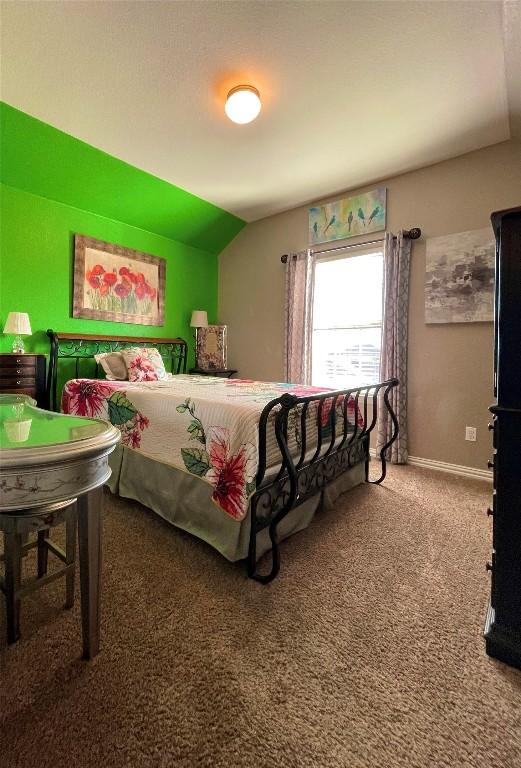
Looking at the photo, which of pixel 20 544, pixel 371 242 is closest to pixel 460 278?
pixel 371 242

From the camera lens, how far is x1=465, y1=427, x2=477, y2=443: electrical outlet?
116 inches

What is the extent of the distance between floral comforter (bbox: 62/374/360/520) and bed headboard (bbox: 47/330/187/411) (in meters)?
1.14

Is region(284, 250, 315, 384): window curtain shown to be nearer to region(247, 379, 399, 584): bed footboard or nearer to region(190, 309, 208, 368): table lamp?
region(190, 309, 208, 368): table lamp

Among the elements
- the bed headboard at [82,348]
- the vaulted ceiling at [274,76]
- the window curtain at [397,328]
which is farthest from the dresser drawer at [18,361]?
the window curtain at [397,328]

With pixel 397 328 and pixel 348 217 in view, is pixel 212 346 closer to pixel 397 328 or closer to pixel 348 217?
pixel 348 217

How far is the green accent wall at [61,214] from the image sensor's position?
284 centimetres

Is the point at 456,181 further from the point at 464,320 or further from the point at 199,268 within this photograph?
the point at 199,268

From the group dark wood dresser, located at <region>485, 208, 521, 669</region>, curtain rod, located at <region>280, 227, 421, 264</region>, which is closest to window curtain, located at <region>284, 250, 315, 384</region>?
curtain rod, located at <region>280, 227, 421, 264</region>

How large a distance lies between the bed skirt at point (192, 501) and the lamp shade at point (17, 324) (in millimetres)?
1483

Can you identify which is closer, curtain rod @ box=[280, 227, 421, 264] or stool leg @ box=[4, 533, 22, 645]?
stool leg @ box=[4, 533, 22, 645]

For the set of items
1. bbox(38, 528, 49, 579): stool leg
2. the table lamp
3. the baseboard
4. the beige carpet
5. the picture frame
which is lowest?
the beige carpet

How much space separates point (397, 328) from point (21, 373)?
341 centimetres

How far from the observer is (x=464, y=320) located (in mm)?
2953

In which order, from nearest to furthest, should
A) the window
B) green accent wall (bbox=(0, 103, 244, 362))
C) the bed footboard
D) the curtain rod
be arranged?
the bed footboard
green accent wall (bbox=(0, 103, 244, 362))
the curtain rod
the window
